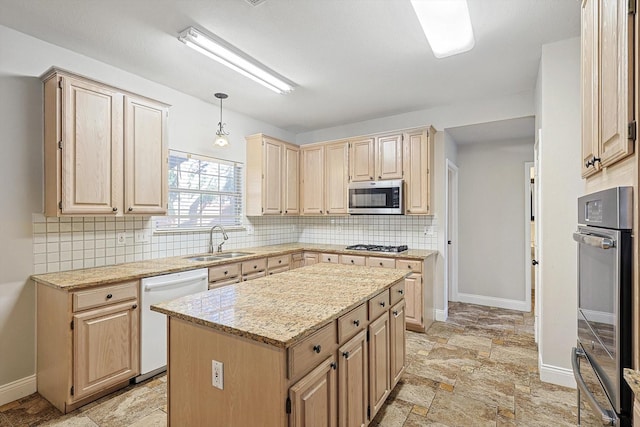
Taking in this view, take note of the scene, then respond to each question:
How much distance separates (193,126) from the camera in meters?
3.80

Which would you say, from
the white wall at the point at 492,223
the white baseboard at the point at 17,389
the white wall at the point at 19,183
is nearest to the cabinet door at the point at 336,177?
the white wall at the point at 492,223

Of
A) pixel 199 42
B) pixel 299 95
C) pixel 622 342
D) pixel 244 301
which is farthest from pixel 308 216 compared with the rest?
pixel 622 342

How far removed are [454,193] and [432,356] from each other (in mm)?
2660

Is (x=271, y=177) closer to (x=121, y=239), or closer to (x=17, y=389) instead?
(x=121, y=239)

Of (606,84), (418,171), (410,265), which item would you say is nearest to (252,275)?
(410,265)

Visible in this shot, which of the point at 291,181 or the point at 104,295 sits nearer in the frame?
the point at 104,295

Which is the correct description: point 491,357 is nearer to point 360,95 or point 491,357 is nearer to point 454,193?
point 454,193

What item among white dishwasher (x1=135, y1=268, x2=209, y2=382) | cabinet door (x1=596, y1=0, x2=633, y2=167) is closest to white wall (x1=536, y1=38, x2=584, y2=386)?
cabinet door (x1=596, y1=0, x2=633, y2=167)

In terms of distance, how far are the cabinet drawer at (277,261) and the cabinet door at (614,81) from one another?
131 inches

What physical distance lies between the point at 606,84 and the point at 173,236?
3.66m

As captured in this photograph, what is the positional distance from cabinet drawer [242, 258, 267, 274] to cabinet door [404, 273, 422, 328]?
1668mm

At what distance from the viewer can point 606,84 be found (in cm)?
119

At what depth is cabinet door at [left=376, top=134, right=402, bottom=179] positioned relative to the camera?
4.11m

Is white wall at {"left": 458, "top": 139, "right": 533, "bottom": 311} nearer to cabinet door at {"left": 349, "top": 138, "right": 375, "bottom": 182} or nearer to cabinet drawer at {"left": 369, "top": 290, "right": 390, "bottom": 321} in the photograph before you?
cabinet door at {"left": 349, "top": 138, "right": 375, "bottom": 182}
